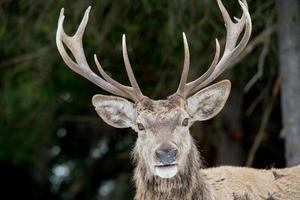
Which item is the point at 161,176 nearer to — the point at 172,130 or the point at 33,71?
the point at 172,130

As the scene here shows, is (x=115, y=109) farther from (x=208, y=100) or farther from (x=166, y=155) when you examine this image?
(x=166, y=155)

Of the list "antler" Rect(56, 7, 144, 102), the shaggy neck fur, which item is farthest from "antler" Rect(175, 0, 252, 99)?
the shaggy neck fur

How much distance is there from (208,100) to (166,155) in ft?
3.20

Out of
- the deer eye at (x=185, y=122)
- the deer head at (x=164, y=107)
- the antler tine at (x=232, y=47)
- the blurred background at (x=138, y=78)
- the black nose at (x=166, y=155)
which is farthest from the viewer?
the blurred background at (x=138, y=78)

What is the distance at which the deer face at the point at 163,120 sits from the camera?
7594 millimetres

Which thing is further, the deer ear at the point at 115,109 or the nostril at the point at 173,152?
the deer ear at the point at 115,109

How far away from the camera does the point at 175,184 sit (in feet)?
25.7

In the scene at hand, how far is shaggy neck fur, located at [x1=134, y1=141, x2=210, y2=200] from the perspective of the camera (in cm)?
782

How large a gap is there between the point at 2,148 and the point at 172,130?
358 inches

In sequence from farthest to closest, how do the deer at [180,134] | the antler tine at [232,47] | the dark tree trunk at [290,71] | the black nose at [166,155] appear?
1. the dark tree trunk at [290,71]
2. the antler tine at [232,47]
3. the deer at [180,134]
4. the black nose at [166,155]

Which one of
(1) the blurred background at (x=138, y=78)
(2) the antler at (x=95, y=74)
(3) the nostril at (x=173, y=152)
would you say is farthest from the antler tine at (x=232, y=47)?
(1) the blurred background at (x=138, y=78)

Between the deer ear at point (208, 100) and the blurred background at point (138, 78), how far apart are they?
196cm

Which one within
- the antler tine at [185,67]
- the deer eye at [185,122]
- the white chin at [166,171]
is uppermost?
the antler tine at [185,67]

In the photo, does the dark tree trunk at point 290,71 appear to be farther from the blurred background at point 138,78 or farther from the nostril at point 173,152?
the nostril at point 173,152
